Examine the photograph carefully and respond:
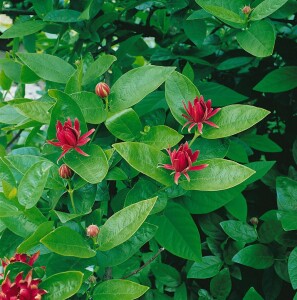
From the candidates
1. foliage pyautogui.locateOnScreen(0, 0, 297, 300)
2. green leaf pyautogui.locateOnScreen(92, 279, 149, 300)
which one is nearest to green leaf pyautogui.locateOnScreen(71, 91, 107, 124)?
foliage pyautogui.locateOnScreen(0, 0, 297, 300)

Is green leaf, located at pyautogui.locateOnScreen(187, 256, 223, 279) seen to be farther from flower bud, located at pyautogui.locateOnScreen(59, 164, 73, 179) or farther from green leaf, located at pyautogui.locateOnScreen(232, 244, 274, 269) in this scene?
flower bud, located at pyautogui.locateOnScreen(59, 164, 73, 179)

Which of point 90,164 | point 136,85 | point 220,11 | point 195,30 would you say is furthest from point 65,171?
point 195,30

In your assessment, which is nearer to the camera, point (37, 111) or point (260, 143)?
point (37, 111)

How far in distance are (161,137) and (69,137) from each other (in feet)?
0.41

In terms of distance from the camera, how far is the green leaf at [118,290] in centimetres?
56

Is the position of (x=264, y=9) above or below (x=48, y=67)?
above

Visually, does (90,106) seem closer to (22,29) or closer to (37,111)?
(37,111)

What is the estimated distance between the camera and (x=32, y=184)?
0.59m

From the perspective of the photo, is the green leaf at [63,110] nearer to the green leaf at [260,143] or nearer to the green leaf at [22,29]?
the green leaf at [22,29]

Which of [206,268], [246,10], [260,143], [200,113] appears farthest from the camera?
[260,143]

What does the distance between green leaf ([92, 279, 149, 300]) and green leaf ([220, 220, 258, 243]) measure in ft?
0.95

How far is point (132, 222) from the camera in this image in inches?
22.1

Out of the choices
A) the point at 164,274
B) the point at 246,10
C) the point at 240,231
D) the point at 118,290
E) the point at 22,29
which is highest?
the point at 246,10

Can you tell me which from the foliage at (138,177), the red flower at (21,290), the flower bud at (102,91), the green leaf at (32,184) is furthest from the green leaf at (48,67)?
the red flower at (21,290)
